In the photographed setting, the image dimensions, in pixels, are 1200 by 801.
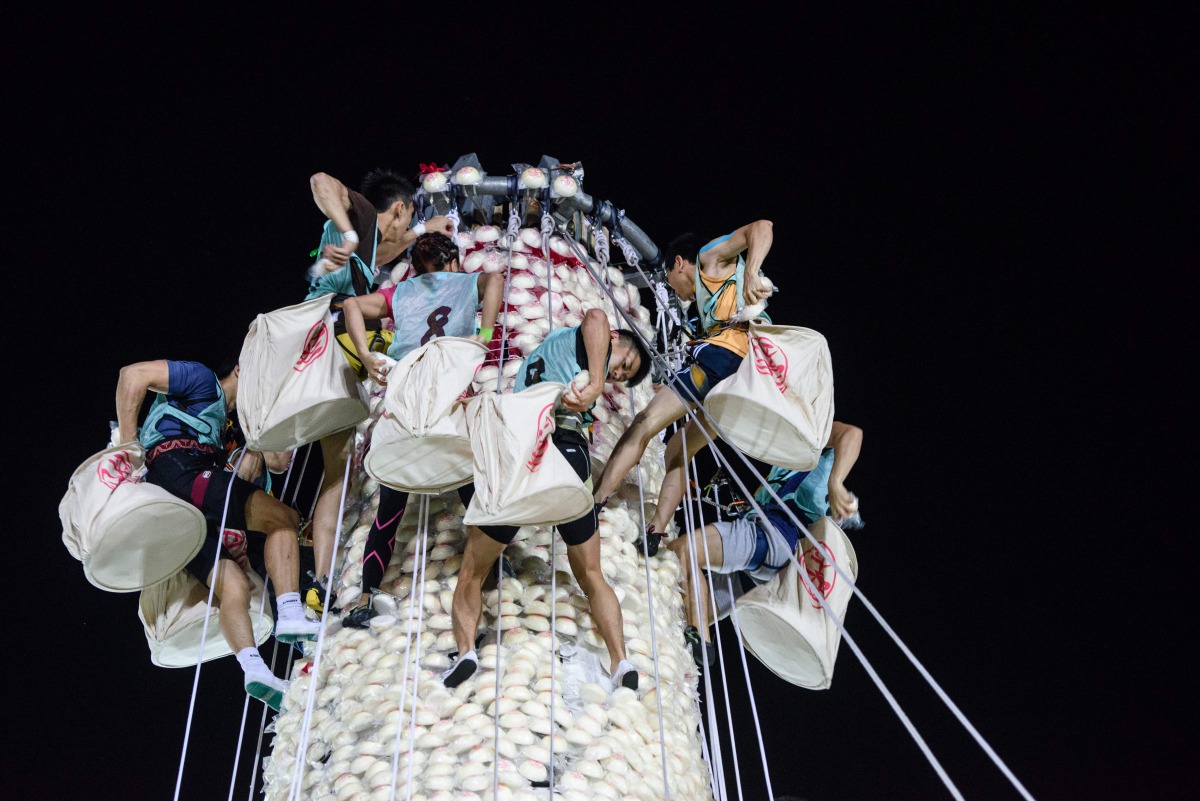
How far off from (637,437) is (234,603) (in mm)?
1575

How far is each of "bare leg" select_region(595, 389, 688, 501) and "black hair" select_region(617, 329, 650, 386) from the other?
24 centimetres

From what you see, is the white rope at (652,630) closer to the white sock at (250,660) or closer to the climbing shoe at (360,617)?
the climbing shoe at (360,617)

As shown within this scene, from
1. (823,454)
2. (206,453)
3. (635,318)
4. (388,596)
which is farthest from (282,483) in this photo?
(823,454)

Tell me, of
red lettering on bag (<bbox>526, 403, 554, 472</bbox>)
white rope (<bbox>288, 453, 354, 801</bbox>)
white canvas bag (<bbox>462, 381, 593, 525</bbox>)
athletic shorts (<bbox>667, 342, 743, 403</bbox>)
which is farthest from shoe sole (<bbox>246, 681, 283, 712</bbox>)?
athletic shorts (<bbox>667, 342, 743, 403</bbox>)

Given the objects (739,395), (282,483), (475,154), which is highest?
(475,154)

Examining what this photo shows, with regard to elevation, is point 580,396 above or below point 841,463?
below

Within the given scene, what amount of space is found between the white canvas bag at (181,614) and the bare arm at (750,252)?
85.1 inches

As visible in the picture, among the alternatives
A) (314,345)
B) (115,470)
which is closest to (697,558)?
(314,345)

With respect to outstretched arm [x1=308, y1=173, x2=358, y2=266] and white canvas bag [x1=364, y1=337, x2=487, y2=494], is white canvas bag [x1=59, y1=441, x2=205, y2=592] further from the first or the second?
outstretched arm [x1=308, y1=173, x2=358, y2=266]

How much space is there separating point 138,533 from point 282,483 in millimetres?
1240

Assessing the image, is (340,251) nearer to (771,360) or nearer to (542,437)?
(542,437)

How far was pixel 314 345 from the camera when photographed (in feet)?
14.0

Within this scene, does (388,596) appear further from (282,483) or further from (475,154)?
(475,154)

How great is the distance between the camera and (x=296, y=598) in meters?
4.02
